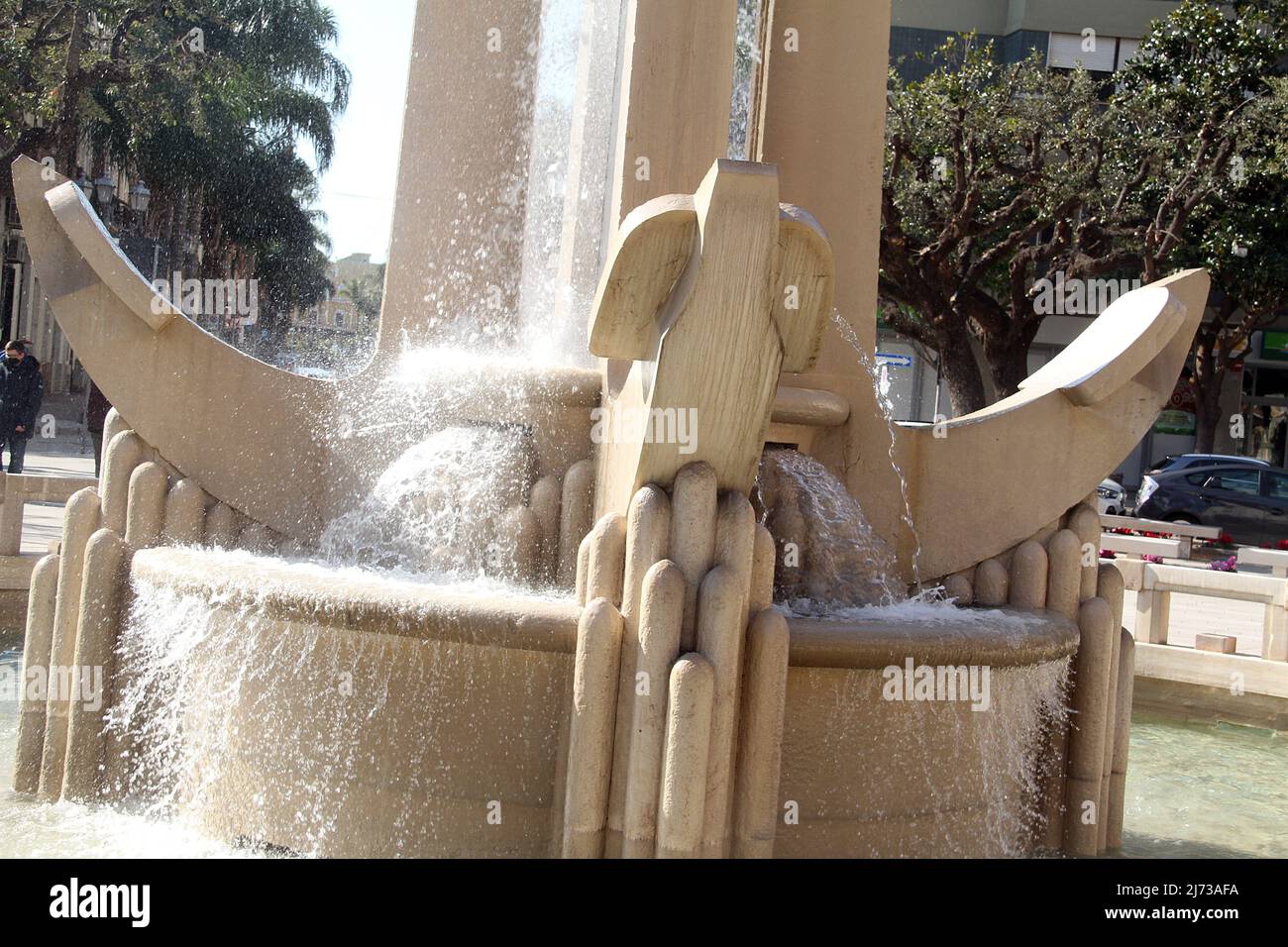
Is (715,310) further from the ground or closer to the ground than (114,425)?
further from the ground

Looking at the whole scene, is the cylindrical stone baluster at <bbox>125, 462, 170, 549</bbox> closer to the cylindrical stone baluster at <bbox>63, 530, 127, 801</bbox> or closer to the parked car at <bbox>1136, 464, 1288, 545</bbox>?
the cylindrical stone baluster at <bbox>63, 530, 127, 801</bbox>

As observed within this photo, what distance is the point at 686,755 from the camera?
375cm

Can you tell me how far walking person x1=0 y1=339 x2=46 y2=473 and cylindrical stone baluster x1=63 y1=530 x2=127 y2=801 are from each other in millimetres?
9715

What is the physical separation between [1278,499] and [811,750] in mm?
19553

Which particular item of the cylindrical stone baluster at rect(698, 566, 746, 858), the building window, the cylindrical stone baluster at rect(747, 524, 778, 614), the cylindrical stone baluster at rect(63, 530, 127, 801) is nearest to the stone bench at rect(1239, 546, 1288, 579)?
the cylindrical stone baluster at rect(747, 524, 778, 614)

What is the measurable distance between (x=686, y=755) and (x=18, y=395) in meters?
12.3

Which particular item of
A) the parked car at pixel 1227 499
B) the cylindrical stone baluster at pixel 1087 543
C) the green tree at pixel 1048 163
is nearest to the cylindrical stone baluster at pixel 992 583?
the cylindrical stone baluster at pixel 1087 543

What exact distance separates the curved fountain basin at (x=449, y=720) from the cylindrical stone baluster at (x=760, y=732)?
1.10 feet

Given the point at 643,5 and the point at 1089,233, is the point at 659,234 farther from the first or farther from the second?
the point at 1089,233

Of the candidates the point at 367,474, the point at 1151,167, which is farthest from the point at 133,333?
the point at 1151,167

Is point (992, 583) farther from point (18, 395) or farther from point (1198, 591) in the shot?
point (18, 395)

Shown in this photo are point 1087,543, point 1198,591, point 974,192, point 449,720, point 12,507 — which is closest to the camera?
point 449,720

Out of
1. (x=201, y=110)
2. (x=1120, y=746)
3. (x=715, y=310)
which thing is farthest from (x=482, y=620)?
(x=201, y=110)

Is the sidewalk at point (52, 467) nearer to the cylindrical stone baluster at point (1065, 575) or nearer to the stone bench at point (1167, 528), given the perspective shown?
the cylindrical stone baluster at point (1065, 575)
